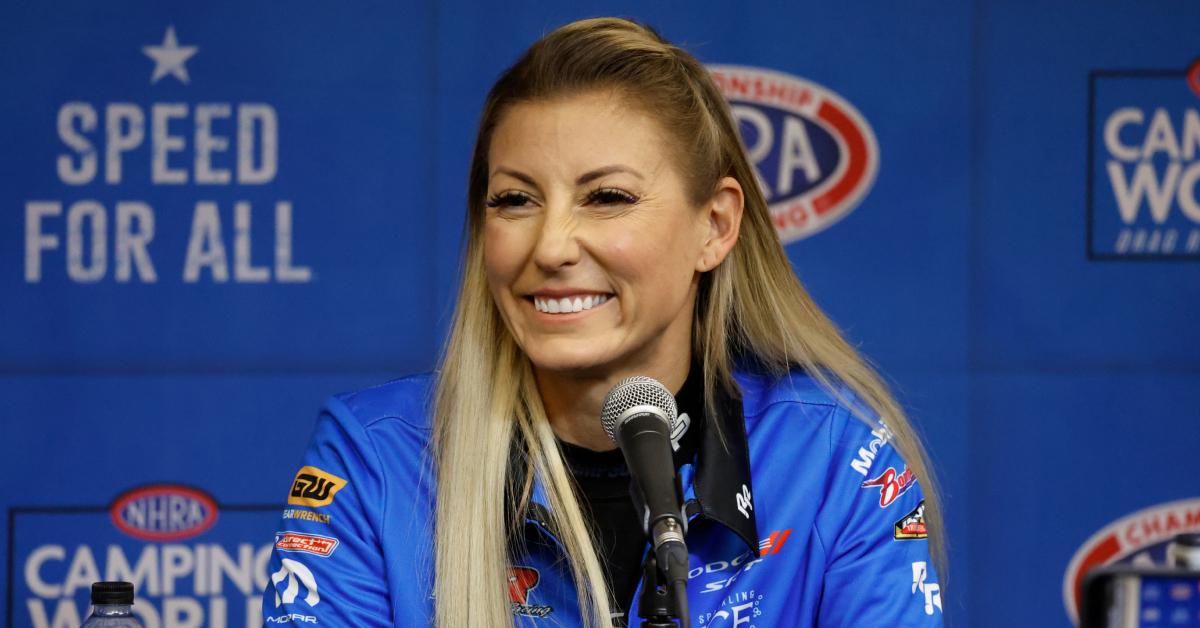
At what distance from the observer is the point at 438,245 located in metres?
2.46

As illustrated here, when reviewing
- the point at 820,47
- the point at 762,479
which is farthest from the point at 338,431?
the point at 820,47

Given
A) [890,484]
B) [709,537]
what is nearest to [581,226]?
[709,537]

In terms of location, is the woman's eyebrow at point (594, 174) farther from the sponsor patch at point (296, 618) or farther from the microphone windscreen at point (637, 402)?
the sponsor patch at point (296, 618)

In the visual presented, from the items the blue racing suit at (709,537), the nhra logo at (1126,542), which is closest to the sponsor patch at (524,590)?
the blue racing suit at (709,537)

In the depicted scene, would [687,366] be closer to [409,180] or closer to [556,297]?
[556,297]

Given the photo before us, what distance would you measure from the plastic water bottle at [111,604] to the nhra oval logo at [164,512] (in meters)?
1.00

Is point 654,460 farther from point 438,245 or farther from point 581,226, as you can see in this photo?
point 438,245

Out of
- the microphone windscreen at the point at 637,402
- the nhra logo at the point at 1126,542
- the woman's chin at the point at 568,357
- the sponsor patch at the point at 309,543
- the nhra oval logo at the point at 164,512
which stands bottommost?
the nhra logo at the point at 1126,542

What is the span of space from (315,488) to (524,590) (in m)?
0.27

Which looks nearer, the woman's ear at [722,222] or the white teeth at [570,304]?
the white teeth at [570,304]

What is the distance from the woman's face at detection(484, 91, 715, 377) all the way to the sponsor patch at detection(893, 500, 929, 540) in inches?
14.9

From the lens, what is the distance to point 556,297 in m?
1.51

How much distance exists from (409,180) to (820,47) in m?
0.78

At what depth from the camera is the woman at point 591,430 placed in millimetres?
1514
